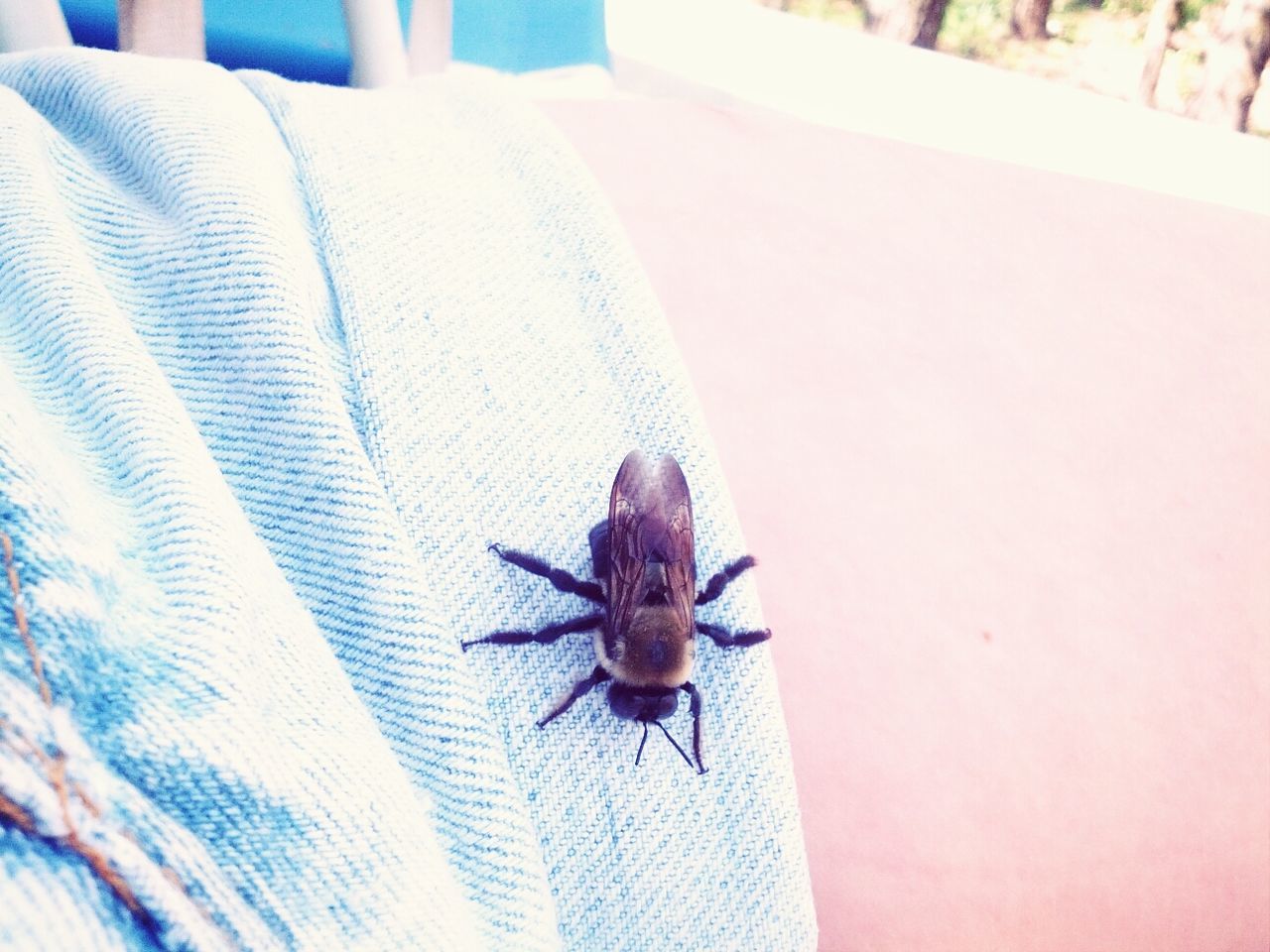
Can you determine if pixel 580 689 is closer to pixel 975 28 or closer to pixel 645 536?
pixel 645 536

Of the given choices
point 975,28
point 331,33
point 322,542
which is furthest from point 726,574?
point 975,28

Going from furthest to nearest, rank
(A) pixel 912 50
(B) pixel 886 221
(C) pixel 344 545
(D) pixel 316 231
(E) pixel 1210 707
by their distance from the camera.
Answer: (A) pixel 912 50, (B) pixel 886 221, (E) pixel 1210 707, (D) pixel 316 231, (C) pixel 344 545

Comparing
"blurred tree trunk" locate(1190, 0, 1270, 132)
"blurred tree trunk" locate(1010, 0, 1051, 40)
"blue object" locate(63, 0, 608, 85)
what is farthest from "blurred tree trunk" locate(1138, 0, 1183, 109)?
"blue object" locate(63, 0, 608, 85)

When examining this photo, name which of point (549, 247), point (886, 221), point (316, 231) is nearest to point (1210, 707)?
point (886, 221)

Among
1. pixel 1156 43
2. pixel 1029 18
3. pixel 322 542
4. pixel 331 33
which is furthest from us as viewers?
pixel 1029 18

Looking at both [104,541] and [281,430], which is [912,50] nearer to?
[281,430]

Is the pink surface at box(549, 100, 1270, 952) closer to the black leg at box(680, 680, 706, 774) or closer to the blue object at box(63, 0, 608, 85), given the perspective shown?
the black leg at box(680, 680, 706, 774)
